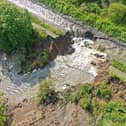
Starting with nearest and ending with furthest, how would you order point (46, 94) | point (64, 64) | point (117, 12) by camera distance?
point (46, 94) < point (64, 64) < point (117, 12)

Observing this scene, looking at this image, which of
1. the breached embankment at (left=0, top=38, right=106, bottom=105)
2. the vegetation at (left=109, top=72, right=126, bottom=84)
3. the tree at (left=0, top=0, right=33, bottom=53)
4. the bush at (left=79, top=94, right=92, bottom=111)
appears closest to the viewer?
the bush at (left=79, top=94, right=92, bottom=111)

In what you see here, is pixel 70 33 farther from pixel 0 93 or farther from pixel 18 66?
pixel 0 93

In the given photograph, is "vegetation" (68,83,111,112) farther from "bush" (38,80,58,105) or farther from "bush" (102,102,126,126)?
"bush" (38,80,58,105)

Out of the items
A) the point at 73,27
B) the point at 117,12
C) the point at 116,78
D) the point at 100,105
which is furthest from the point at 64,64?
the point at 117,12

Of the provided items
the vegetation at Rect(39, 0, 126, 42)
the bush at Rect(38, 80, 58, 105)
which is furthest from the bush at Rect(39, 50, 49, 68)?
the vegetation at Rect(39, 0, 126, 42)

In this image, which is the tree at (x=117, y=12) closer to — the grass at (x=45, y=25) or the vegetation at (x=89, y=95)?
the grass at (x=45, y=25)

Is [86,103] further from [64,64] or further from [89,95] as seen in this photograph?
[64,64]
